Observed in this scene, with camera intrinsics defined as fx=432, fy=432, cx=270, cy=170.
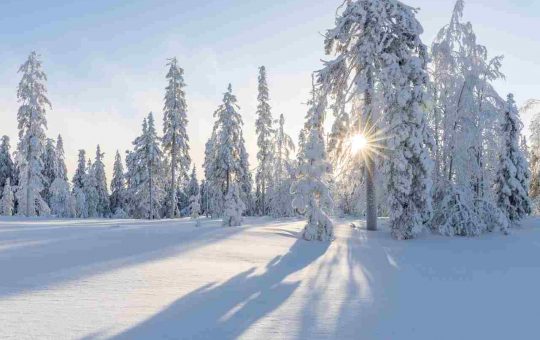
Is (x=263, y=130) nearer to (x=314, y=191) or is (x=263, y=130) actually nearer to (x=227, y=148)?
(x=227, y=148)

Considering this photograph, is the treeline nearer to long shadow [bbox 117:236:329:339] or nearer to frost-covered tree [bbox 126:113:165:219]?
long shadow [bbox 117:236:329:339]

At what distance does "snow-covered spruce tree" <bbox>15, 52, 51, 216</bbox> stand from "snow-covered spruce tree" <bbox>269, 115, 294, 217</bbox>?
23.4 meters

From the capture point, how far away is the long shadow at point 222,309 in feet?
17.3

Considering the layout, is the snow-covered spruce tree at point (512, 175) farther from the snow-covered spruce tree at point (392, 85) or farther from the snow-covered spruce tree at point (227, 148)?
the snow-covered spruce tree at point (227, 148)

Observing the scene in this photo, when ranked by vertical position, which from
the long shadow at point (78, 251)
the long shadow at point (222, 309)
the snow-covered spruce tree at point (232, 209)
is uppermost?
the snow-covered spruce tree at point (232, 209)

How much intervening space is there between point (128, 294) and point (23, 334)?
7.01 ft

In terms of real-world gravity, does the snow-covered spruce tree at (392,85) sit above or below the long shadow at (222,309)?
above

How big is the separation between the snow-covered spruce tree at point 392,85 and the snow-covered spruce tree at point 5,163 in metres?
49.3

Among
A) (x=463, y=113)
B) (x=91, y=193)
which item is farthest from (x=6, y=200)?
(x=463, y=113)

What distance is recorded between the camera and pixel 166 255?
10734 millimetres

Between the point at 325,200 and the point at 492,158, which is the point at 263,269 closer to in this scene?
the point at 325,200

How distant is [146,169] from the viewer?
4881cm

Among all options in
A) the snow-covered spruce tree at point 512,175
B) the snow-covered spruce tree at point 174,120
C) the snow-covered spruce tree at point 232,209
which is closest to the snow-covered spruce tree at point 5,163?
the snow-covered spruce tree at point 174,120

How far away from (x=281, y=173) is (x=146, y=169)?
15.5m
